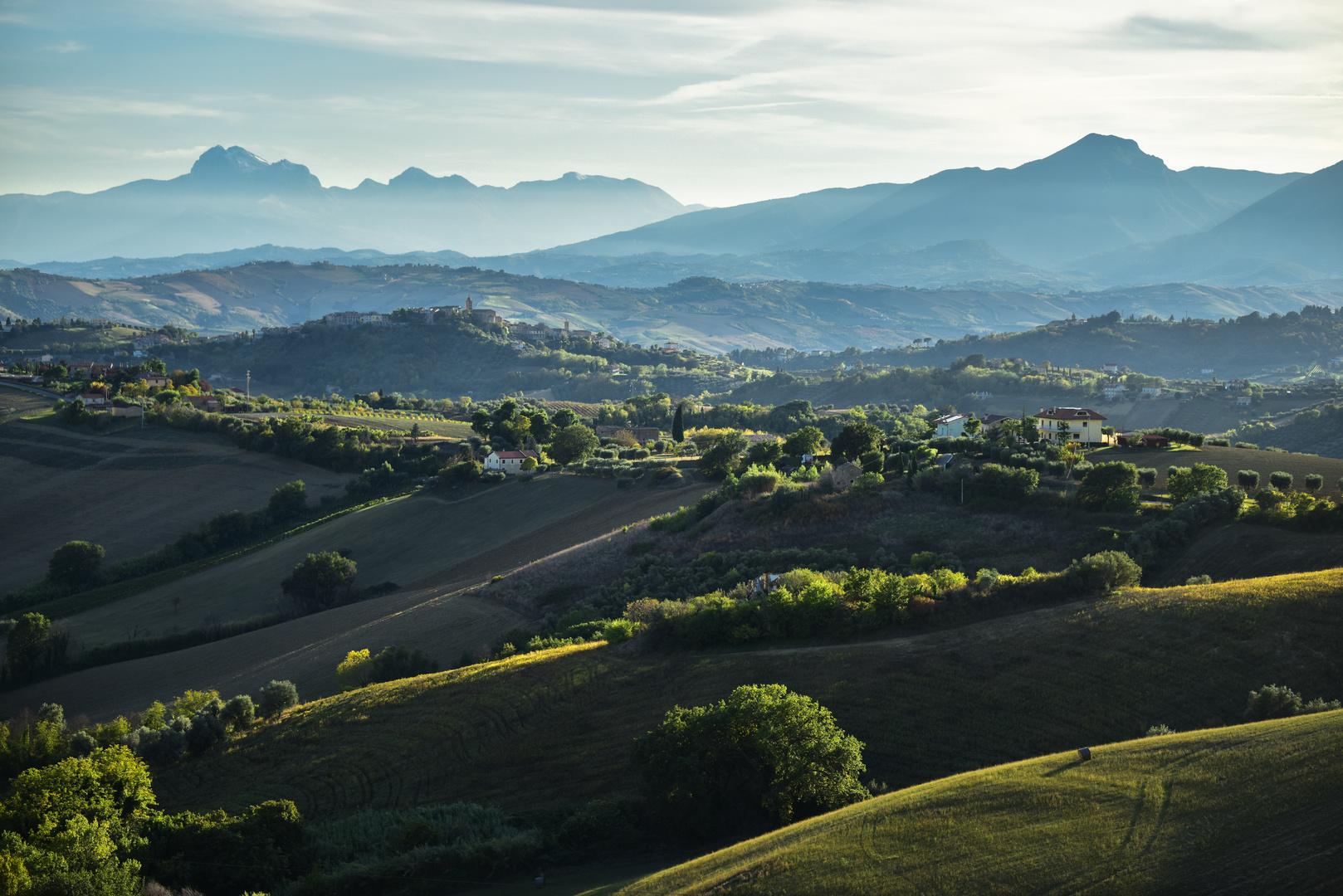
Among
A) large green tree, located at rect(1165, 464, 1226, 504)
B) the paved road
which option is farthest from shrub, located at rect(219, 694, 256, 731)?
the paved road

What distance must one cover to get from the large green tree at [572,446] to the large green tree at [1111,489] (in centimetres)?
4568

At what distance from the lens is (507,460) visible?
82062mm

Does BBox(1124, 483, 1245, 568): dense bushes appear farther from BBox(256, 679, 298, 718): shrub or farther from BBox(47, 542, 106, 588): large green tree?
BBox(47, 542, 106, 588): large green tree

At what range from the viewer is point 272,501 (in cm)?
7569

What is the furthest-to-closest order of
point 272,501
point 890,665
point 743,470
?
point 272,501
point 743,470
point 890,665

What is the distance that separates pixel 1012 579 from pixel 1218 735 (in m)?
13.6

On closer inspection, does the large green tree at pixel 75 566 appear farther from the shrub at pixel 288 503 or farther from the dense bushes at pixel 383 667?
the dense bushes at pixel 383 667

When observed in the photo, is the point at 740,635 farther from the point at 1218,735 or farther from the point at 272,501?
the point at 272,501

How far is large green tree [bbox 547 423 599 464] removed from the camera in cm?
A: 8319

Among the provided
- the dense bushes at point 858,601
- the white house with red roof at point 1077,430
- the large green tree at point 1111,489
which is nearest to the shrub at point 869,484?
the large green tree at point 1111,489

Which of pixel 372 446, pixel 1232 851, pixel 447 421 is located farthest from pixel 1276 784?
pixel 447 421

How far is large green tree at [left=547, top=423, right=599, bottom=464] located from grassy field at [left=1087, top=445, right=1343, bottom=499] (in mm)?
40735

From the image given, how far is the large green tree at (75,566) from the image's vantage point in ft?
200

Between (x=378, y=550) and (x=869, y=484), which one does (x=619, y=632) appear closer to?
(x=869, y=484)
